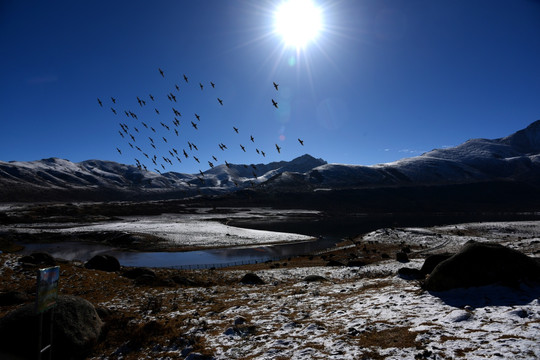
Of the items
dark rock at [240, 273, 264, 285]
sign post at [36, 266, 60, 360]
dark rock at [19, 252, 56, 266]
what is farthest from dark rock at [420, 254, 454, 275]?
dark rock at [19, 252, 56, 266]

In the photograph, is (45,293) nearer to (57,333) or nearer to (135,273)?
(57,333)

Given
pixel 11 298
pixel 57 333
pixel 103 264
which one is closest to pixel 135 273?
pixel 103 264

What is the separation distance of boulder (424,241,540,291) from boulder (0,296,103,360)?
1610 centimetres

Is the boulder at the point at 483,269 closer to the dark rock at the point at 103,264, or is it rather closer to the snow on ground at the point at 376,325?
the snow on ground at the point at 376,325

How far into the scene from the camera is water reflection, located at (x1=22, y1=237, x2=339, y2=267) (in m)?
53.1

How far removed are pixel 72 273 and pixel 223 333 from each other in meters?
22.1

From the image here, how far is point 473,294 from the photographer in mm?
12117

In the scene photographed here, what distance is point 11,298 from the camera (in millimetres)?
16828

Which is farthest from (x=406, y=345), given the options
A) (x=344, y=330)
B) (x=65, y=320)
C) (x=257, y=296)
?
(x=65, y=320)

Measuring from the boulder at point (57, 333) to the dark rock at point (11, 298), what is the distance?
26.6 ft

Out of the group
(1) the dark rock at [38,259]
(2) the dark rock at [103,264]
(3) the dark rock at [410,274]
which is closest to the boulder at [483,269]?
(3) the dark rock at [410,274]

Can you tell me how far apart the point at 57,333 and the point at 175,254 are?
52.6 meters

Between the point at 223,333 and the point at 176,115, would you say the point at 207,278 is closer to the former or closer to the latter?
the point at 223,333

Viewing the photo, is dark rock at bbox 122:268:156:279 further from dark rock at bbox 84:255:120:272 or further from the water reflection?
the water reflection
